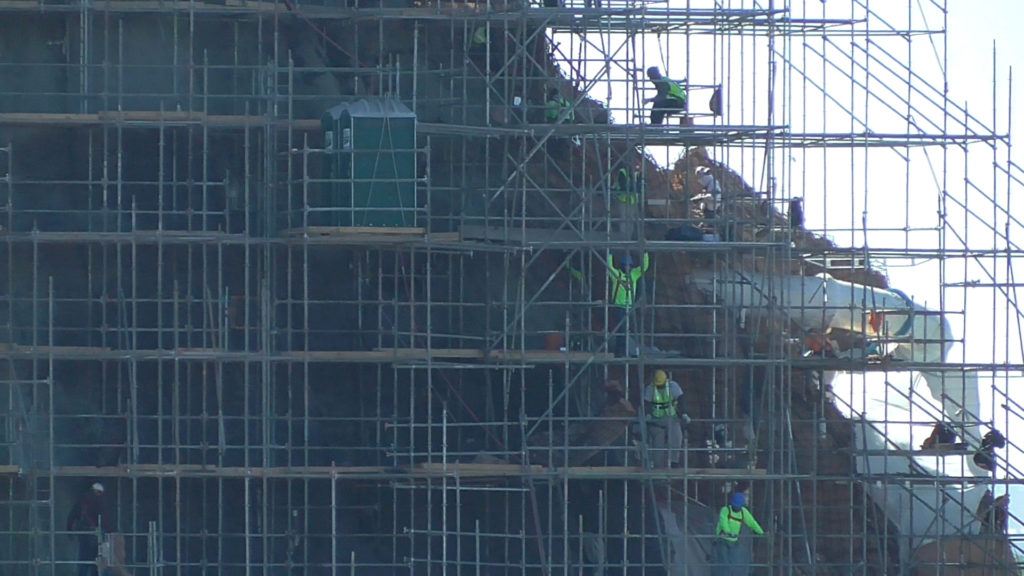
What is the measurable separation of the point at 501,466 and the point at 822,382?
5667 mm

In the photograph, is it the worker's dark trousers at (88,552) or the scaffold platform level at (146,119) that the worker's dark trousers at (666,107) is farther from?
the worker's dark trousers at (88,552)

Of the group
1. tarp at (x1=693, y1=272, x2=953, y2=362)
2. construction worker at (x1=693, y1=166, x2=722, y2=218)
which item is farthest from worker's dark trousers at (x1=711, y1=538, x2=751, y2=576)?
construction worker at (x1=693, y1=166, x2=722, y2=218)

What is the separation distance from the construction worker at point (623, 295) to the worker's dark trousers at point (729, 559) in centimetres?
293

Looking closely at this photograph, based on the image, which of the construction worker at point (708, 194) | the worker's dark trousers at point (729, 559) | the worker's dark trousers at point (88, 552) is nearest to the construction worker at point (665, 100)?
the construction worker at point (708, 194)

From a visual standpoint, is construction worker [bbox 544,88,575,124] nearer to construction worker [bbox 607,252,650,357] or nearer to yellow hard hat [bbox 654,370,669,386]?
construction worker [bbox 607,252,650,357]

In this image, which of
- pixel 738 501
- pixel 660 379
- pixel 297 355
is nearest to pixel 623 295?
pixel 660 379

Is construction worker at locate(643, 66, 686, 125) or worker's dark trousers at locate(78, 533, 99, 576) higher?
construction worker at locate(643, 66, 686, 125)

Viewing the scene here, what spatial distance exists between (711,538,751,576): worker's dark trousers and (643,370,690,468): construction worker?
132cm

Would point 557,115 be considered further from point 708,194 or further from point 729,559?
point 729,559

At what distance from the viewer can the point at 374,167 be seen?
32.2 m

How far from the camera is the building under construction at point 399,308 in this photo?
32.5 m

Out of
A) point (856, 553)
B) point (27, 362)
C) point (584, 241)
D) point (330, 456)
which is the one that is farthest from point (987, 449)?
point (27, 362)

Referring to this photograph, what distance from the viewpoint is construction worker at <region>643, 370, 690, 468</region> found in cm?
3325

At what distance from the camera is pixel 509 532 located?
33438mm
